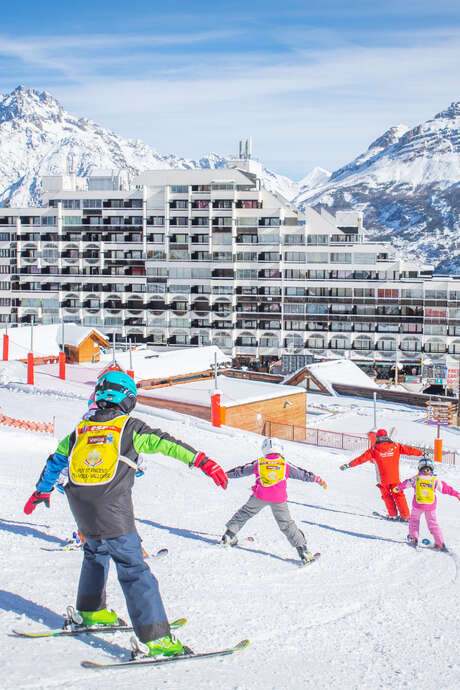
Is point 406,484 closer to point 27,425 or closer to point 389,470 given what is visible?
point 389,470

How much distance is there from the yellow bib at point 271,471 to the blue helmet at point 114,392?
3748 millimetres

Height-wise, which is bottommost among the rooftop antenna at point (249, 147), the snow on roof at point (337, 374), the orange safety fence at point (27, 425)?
the snow on roof at point (337, 374)

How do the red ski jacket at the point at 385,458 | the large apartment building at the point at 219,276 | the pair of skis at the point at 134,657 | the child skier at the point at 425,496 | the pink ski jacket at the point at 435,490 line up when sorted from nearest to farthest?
1. the pair of skis at the point at 134,657
2. the child skier at the point at 425,496
3. the pink ski jacket at the point at 435,490
4. the red ski jacket at the point at 385,458
5. the large apartment building at the point at 219,276

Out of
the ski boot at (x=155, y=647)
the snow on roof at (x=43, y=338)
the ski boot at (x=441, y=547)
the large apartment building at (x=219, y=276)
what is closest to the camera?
the ski boot at (x=155, y=647)

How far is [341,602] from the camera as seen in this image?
7.52m

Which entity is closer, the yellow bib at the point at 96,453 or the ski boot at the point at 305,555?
the yellow bib at the point at 96,453

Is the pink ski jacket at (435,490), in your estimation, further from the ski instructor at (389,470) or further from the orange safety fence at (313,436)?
the orange safety fence at (313,436)

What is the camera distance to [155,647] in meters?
5.69

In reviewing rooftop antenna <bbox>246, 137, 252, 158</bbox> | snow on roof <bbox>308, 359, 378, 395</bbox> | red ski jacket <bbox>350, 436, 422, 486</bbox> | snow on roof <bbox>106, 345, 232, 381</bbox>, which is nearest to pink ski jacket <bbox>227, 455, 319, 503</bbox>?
red ski jacket <bbox>350, 436, 422, 486</bbox>

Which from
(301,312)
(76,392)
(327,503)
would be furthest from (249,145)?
(327,503)

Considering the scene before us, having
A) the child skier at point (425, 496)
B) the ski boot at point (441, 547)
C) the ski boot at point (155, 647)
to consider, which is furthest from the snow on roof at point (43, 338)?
the ski boot at point (155, 647)

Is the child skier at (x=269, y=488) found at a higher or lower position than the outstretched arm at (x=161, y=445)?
lower

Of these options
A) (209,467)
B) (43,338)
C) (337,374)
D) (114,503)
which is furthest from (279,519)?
(43,338)

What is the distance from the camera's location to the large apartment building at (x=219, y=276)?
8862cm
